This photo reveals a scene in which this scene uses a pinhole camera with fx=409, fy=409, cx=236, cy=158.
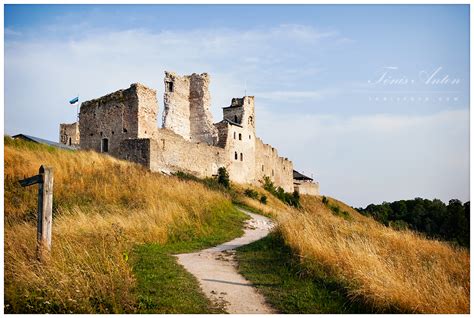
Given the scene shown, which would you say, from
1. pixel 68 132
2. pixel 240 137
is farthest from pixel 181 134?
pixel 68 132

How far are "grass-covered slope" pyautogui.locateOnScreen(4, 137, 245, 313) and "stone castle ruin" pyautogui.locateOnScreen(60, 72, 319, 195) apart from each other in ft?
23.4

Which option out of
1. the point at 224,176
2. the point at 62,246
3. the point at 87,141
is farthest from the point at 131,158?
the point at 62,246

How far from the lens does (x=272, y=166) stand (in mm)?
49344

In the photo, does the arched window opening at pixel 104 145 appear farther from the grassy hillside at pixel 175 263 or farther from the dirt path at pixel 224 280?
the dirt path at pixel 224 280

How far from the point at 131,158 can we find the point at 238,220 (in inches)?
475

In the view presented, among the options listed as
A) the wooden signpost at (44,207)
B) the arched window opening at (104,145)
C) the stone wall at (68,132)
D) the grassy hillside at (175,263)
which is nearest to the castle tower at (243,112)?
the arched window opening at (104,145)

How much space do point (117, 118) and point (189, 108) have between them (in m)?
12.7

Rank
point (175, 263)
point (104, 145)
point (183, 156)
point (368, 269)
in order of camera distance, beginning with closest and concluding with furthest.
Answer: point (368, 269), point (175, 263), point (104, 145), point (183, 156)

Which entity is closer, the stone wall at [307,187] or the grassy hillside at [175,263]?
the grassy hillside at [175,263]

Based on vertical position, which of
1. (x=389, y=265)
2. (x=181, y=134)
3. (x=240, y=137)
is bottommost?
(x=389, y=265)

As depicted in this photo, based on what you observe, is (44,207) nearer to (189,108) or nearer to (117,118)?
(117,118)

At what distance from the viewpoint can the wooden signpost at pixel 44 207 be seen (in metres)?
6.67

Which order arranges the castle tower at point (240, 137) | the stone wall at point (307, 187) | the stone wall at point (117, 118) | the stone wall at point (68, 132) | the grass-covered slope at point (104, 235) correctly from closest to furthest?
the grass-covered slope at point (104, 235) < the stone wall at point (117, 118) < the castle tower at point (240, 137) < the stone wall at point (68, 132) < the stone wall at point (307, 187)

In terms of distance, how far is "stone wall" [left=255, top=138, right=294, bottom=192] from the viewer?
45.0m
